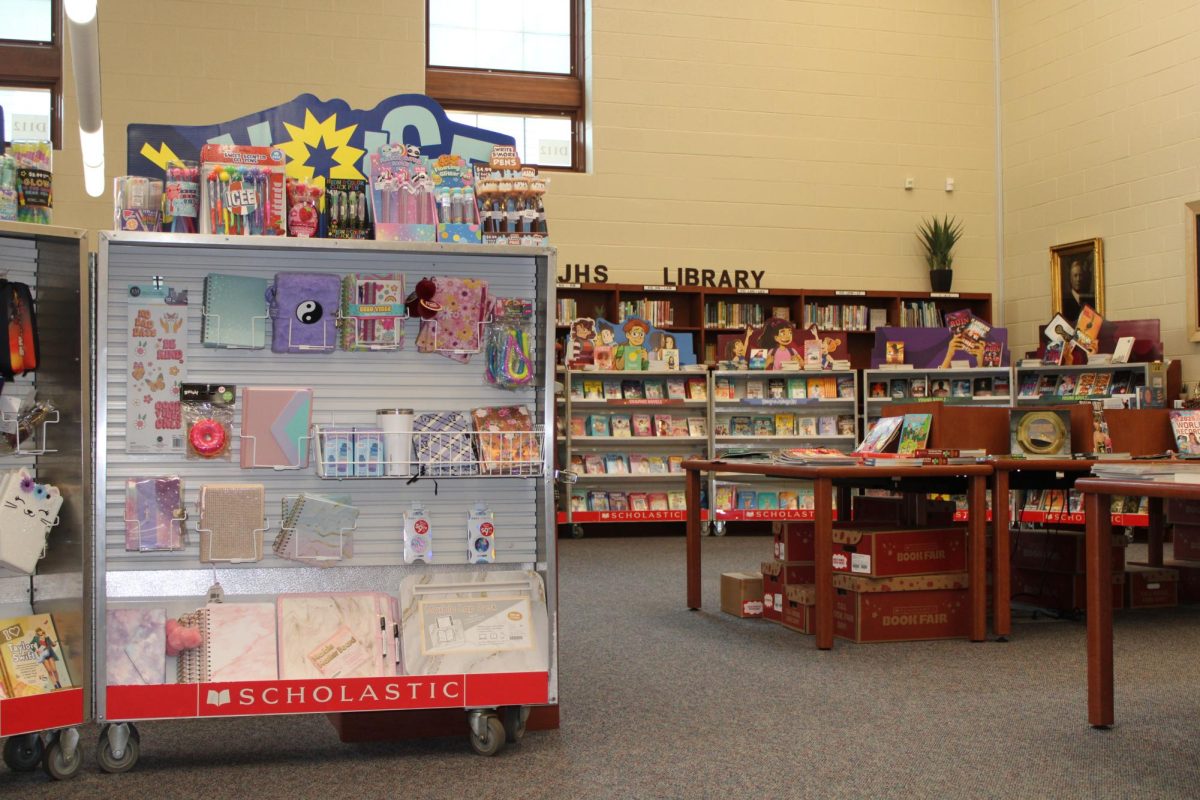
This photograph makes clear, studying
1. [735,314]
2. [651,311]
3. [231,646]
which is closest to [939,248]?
[735,314]

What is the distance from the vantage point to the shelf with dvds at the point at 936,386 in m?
9.30

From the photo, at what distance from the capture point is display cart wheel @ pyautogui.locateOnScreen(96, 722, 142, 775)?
2.83 metres

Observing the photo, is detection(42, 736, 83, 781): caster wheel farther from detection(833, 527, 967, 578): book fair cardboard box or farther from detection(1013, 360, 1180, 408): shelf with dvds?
detection(1013, 360, 1180, 408): shelf with dvds

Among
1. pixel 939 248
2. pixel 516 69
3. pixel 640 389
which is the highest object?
pixel 516 69

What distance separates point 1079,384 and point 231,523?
7.60 m

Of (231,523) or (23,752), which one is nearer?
(23,752)

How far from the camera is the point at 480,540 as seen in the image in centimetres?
320

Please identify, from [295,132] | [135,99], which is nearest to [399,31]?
[135,99]

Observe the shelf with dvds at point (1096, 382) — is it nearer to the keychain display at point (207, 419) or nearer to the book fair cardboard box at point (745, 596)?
the book fair cardboard box at point (745, 596)

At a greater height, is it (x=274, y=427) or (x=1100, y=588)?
(x=274, y=427)

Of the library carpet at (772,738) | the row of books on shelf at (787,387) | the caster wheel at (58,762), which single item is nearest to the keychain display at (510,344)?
the library carpet at (772,738)

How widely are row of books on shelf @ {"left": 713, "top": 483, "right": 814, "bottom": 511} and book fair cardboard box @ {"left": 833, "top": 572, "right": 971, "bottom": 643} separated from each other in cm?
439

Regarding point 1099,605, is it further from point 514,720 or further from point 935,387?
point 935,387

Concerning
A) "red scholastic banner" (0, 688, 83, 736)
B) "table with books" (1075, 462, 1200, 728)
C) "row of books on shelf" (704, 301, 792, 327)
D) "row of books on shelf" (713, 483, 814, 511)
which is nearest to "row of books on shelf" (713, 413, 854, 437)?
"row of books on shelf" (713, 483, 814, 511)
